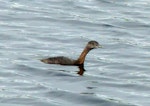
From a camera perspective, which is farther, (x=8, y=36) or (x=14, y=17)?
(x=14, y=17)

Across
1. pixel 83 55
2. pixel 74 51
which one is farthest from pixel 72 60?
pixel 74 51

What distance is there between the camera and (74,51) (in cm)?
2100

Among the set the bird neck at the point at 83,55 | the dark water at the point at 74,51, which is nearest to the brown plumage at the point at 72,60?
the bird neck at the point at 83,55

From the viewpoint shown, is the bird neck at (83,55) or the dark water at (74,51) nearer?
the dark water at (74,51)

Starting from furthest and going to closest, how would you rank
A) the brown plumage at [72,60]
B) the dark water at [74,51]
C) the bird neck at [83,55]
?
the bird neck at [83,55] → the brown plumage at [72,60] → the dark water at [74,51]

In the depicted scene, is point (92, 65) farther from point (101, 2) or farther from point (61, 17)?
point (101, 2)

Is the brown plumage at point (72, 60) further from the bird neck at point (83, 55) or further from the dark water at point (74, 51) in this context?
the dark water at point (74, 51)

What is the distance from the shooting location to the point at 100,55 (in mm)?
20625

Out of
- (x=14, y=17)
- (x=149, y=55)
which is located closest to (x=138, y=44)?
(x=149, y=55)

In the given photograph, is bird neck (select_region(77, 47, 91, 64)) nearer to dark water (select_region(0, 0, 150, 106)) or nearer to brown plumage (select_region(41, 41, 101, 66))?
brown plumage (select_region(41, 41, 101, 66))

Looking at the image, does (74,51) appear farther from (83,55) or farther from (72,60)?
(72,60)

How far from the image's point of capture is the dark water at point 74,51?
54.1 feet

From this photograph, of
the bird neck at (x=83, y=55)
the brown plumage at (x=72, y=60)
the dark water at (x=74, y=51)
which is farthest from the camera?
the bird neck at (x=83, y=55)

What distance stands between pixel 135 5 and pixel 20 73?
11060 millimetres
